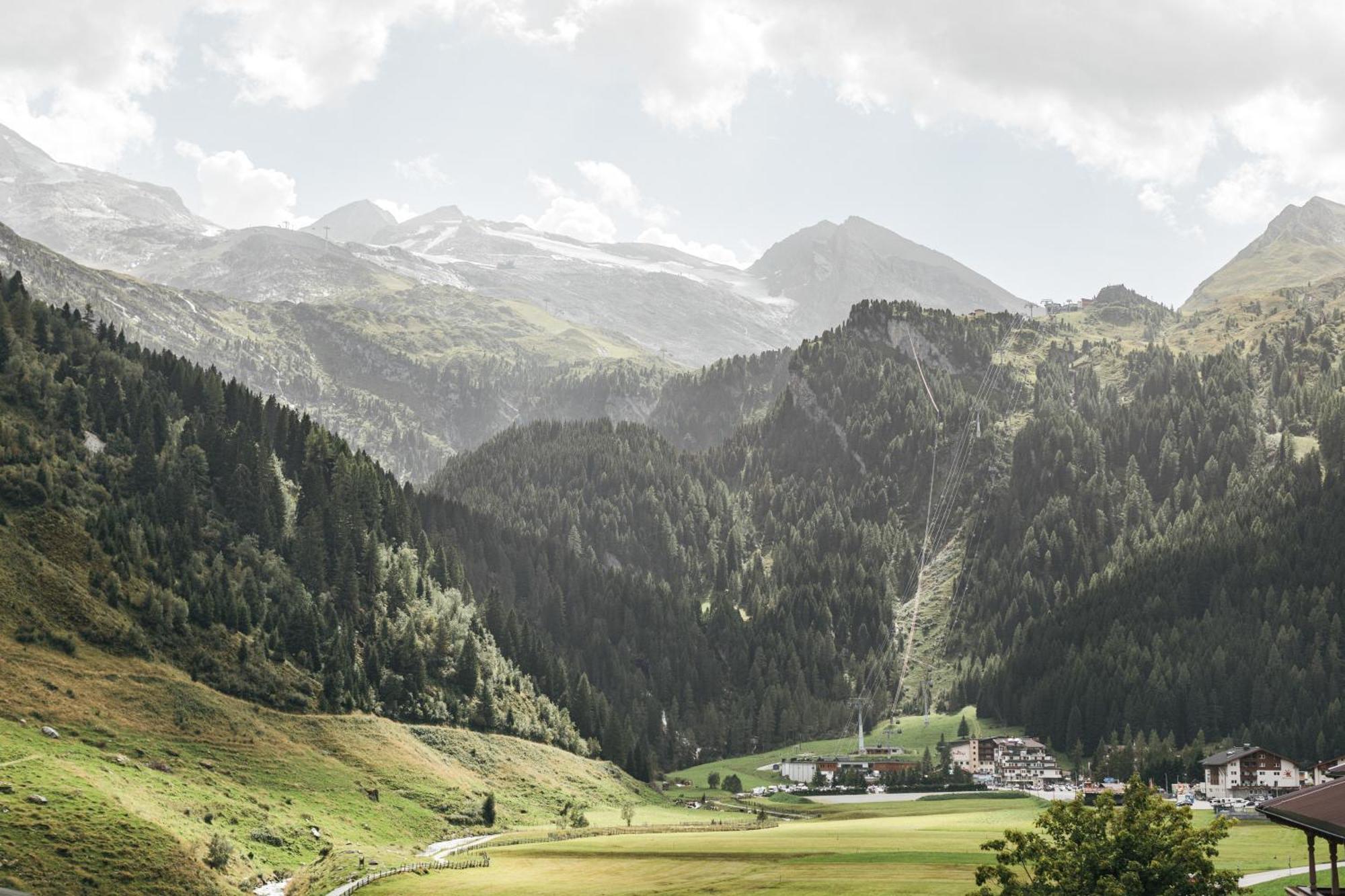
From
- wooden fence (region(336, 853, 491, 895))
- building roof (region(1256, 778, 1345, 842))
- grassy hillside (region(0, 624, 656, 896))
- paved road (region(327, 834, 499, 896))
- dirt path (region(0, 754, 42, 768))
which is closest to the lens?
building roof (region(1256, 778, 1345, 842))

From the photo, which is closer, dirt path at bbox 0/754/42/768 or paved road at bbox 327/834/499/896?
dirt path at bbox 0/754/42/768

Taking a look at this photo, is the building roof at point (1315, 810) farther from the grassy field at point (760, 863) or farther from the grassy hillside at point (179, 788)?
the grassy hillside at point (179, 788)

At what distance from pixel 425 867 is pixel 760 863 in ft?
112

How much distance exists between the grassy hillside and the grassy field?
14.7 m

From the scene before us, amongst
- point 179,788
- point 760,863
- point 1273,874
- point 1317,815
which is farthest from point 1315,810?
point 179,788

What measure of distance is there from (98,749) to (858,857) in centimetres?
8423

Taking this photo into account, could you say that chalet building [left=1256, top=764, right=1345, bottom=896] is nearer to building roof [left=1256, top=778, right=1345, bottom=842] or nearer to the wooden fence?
building roof [left=1256, top=778, right=1345, bottom=842]

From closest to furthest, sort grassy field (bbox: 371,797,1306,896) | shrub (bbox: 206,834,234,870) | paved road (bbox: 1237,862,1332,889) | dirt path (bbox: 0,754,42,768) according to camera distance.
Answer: paved road (bbox: 1237,862,1332,889) < grassy field (bbox: 371,797,1306,896) < shrub (bbox: 206,834,234,870) < dirt path (bbox: 0,754,42,768)

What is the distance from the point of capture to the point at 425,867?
133000 mm

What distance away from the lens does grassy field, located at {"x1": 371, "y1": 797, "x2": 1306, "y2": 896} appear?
11725cm

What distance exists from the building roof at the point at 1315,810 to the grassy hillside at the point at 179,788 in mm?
93399

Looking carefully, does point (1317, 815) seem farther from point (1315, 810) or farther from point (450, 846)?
point (450, 846)

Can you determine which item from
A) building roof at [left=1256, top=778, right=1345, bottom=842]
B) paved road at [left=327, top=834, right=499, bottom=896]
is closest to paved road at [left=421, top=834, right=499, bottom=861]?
paved road at [left=327, top=834, right=499, bottom=896]

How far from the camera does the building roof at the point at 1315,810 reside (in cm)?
3869
